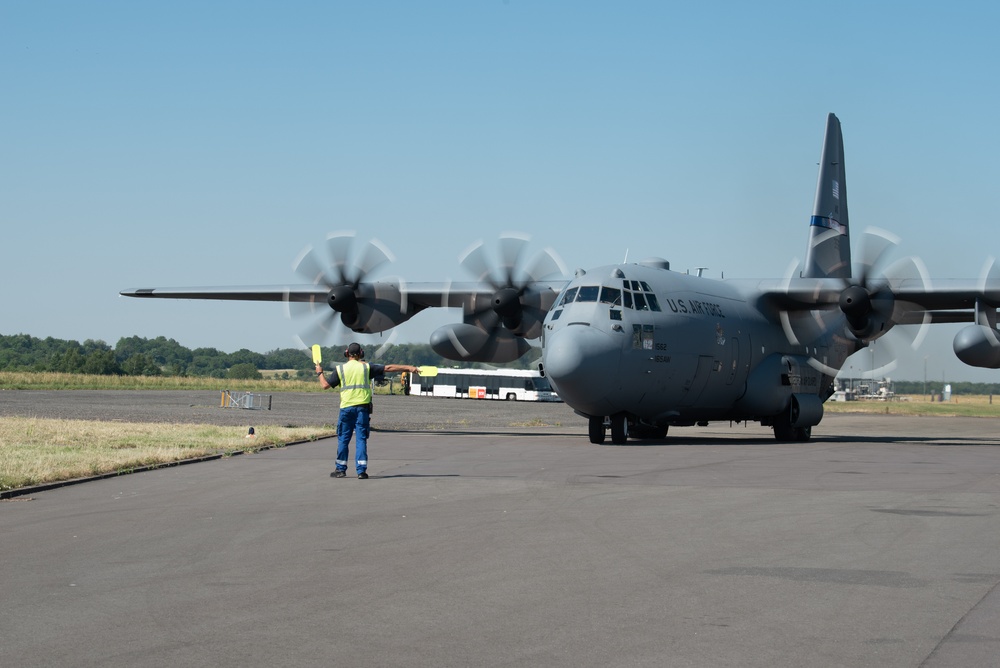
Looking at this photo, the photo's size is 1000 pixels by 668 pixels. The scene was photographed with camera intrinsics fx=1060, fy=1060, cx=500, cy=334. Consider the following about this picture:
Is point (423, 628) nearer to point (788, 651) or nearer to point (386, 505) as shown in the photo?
point (788, 651)

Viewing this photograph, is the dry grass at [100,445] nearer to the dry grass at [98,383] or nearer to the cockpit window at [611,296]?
the cockpit window at [611,296]

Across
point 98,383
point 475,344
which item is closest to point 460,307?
point 475,344

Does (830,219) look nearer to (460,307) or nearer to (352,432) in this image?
(460,307)

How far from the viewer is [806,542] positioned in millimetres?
9742

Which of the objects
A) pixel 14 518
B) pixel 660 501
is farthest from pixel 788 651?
pixel 14 518

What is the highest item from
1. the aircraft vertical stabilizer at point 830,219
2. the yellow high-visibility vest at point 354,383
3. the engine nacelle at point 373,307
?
the aircraft vertical stabilizer at point 830,219

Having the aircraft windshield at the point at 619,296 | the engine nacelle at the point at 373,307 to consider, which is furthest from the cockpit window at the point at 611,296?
the engine nacelle at the point at 373,307

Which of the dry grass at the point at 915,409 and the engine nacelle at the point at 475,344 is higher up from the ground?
the engine nacelle at the point at 475,344

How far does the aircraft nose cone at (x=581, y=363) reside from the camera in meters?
23.5

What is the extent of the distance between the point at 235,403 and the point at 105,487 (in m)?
38.4

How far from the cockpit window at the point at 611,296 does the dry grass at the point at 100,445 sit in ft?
24.6

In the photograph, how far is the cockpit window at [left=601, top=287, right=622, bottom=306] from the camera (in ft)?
80.8

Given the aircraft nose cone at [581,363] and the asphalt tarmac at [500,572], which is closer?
the asphalt tarmac at [500,572]

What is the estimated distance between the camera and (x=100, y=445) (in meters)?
20.6
